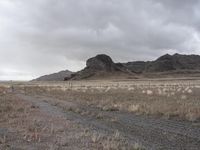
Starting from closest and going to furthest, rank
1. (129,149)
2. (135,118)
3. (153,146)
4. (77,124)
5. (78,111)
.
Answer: (129,149) < (153,146) < (77,124) < (135,118) < (78,111)

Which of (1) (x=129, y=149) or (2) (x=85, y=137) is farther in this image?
(2) (x=85, y=137)

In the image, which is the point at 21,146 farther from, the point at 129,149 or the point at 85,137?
the point at 129,149

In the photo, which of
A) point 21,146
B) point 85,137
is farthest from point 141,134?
point 21,146

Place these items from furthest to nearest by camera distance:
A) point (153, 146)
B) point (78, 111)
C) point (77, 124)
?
point (78, 111), point (77, 124), point (153, 146)

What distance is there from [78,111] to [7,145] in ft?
42.9

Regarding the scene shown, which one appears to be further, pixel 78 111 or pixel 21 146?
pixel 78 111

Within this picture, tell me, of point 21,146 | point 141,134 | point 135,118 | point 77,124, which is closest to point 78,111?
point 135,118

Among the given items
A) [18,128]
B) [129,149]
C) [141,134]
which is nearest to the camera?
[129,149]

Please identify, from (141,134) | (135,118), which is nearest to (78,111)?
(135,118)

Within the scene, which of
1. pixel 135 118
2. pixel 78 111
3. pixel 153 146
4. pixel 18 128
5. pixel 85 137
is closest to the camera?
pixel 153 146

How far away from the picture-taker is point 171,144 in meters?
13.0

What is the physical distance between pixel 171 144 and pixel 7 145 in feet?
18.1

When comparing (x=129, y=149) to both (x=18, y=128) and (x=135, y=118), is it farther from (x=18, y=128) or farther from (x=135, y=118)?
(x=135, y=118)

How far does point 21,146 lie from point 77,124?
5.81 m
